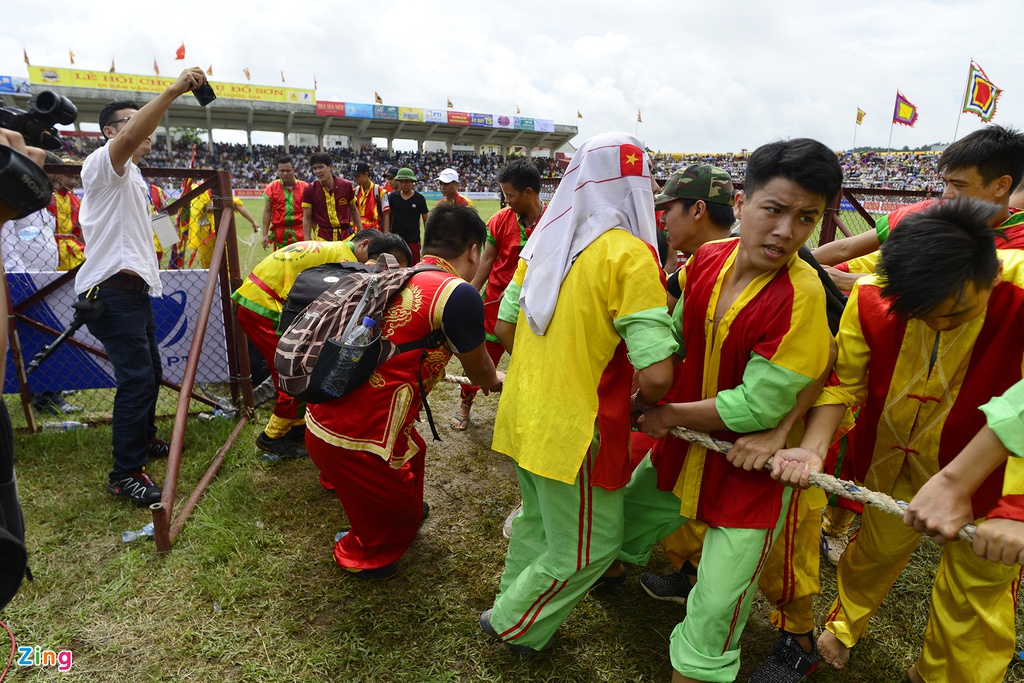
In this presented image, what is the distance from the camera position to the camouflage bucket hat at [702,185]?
8.16 feet

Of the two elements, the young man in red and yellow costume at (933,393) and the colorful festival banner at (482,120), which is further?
the colorful festival banner at (482,120)

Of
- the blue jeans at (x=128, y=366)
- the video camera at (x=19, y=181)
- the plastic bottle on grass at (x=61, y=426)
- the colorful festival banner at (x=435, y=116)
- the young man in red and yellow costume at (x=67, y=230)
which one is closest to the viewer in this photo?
the video camera at (x=19, y=181)

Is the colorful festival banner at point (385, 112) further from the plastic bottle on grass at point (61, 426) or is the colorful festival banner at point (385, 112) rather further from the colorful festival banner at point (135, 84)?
the plastic bottle on grass at point (61, 426)

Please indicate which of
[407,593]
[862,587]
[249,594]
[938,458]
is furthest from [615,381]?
[249,594]

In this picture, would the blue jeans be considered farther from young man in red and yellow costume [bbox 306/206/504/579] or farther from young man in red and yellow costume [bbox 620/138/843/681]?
young man in red and yellow costume [bbox 620/138/843/681]

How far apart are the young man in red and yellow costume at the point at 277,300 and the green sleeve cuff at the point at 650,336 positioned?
239 centimetres

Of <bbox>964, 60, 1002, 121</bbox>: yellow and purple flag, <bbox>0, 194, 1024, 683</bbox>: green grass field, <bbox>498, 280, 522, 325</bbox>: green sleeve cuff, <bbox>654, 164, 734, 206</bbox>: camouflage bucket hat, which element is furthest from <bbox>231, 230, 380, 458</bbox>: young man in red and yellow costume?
<bbox>964, 60, 1002, 121</bbox>: yellow and purple flag

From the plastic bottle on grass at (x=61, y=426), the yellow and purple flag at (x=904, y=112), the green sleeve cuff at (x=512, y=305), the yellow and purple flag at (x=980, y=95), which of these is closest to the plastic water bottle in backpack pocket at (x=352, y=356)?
the green sleeve cuff at (x=512, y=305)

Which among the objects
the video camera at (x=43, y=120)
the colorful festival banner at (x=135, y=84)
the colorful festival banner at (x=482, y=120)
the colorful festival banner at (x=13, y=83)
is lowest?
the video camera at (x=43, y=120)

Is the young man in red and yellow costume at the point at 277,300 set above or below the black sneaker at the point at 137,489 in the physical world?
above

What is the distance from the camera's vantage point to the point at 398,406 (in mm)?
2441

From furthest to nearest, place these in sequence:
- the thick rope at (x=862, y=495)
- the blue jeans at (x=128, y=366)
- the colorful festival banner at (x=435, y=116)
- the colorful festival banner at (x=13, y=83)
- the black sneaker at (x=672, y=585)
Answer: the colorful festival banner at (x=435, y=116) → the colorful festival banner at (x=13, y=83) → the blue jeans at (x=128, y=366) → the black sneaker at (x=672, y=585) → the thick rope at (x=862, y=495)

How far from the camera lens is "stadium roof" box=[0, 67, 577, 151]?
33.9 meters

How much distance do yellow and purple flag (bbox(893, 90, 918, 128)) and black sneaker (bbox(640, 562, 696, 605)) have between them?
102 ft
